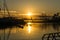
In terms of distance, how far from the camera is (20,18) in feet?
153

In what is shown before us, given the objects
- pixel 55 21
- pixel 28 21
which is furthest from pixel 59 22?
pixel 28 21

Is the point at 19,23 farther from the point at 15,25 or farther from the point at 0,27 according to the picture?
the point at 0,27

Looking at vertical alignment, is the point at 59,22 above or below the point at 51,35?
below

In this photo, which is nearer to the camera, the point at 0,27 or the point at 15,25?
the point at 0,27

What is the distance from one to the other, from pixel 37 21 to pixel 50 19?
9438mm

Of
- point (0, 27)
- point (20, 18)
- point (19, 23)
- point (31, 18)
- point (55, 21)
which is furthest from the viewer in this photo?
point (31, 18)

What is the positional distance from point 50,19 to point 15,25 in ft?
39.8

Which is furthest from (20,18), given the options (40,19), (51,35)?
(51,35)

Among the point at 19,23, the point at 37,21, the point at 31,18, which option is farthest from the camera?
the point at 37,21

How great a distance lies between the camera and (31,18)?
5547 centimetres

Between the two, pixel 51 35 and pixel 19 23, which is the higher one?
pixel 51 35

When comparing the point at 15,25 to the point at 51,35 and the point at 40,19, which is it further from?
the point at 51,35

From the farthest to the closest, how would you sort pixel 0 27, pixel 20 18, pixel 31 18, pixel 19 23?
1. pixel 31 18
2. pixel 20 18
3. pixel 19 23
4. pixel 0 27

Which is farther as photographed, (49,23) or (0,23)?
(49,23)
